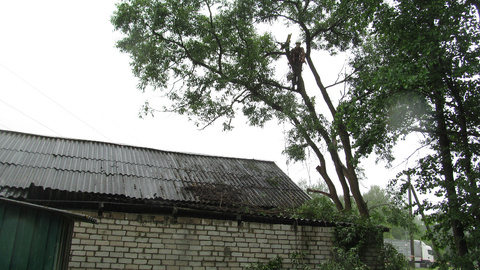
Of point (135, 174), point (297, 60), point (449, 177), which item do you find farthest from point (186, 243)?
point (297, 60)

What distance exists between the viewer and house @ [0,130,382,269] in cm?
604

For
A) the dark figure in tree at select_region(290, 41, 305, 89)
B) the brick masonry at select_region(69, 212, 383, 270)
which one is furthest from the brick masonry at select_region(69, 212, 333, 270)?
the dark figure in tree at select_region(290, 41, 305, 89)

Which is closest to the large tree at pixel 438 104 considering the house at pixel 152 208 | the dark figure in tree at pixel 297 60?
the house at pixel 152 208

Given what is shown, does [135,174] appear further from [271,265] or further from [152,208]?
[271,265]

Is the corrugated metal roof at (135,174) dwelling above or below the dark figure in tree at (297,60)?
below

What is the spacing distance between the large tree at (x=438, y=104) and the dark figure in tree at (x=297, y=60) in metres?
3.76

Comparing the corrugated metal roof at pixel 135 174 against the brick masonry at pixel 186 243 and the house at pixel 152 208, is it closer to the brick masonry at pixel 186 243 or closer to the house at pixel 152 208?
the house at pixel 152 208

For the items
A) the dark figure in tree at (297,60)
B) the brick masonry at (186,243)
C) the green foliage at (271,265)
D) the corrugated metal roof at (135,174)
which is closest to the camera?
the brick masonry at (186,243)

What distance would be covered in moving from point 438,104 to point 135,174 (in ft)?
23.6

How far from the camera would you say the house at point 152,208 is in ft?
19.8

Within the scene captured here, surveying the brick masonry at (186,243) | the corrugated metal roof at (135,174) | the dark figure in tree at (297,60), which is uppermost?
the dark figure in tree at (297,60)

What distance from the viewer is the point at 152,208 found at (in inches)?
254

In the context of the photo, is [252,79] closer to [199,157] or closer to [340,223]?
[199,157]

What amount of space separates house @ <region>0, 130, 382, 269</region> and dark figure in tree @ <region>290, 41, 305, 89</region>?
Answer: 4991 millimetres
